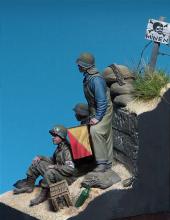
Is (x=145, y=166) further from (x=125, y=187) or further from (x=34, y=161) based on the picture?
(x=34, y=161)

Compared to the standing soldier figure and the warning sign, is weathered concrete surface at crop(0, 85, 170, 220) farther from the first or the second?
the warning sign

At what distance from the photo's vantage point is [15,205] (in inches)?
368

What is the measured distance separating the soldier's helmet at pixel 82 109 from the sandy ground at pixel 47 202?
74 cm

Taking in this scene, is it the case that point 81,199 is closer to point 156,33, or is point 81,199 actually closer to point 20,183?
point 20,183

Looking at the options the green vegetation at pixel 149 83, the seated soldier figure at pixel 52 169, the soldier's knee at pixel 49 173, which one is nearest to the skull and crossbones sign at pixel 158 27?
the green vegetation at pixel 149 83

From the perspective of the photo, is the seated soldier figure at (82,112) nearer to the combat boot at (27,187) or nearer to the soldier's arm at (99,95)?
the soldier's arm at (99,95)

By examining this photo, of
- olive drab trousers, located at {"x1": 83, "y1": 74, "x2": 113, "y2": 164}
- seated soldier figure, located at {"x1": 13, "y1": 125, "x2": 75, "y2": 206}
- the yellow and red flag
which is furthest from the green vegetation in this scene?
seated soldier figure, located at {"x1": 13, "y1": 125, "x2": 75, "y2": 206}

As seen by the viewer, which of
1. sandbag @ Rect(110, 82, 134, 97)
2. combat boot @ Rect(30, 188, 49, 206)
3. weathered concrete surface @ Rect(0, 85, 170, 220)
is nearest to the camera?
weathered concrete surface @ Rect(0, 85, 170, 220)

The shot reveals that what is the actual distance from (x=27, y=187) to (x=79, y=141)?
3.17ft

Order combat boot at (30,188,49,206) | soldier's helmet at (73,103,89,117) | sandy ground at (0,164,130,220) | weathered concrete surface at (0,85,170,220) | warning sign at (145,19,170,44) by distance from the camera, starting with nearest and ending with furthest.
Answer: sandy ground at (0,164,130,220) → weathered concrete surface at (0,85,170,220) → combat boot at (30,188,49,206) → warning sign at (145,19,170,44) → soldier's helmet at (73,103,89,117)

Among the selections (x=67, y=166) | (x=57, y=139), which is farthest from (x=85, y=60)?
(x=67, y=166)

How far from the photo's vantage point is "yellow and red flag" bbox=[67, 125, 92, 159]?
9.09 m

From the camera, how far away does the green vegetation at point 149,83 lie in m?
9.26

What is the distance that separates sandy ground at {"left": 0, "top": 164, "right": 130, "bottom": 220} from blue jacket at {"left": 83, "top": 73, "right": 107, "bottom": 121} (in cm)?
72
